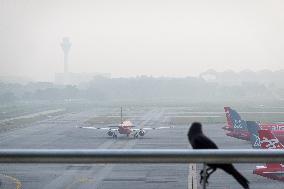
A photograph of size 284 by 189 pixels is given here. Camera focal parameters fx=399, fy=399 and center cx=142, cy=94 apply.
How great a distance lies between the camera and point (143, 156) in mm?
1120

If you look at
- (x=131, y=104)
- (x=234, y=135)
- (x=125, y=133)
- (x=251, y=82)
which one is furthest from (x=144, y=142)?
(x=251, y=82)

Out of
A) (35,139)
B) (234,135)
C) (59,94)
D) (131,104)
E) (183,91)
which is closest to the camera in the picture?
(35,139)

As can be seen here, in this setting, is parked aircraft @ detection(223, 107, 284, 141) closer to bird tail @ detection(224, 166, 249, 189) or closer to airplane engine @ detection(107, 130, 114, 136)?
airplane engine @ detection(107, 130, 114, 136)

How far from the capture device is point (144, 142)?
1619 cm

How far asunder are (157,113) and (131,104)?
8.34 ft

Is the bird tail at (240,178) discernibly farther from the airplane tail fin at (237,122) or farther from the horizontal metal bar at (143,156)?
the airplane tail fin at (237,122)

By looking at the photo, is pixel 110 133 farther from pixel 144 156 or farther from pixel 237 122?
pixel 144 156

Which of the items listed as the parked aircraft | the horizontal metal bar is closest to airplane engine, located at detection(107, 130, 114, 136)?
the parked aircraft

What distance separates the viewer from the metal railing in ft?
3.60

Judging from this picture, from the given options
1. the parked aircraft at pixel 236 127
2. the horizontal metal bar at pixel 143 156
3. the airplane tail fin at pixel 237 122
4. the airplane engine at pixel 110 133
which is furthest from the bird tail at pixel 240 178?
Answer: the airplane tail fin at pixel 237 122

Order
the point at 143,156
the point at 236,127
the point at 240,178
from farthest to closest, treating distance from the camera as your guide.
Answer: the point at 236,127
the point at 143,156
the point at 240,178

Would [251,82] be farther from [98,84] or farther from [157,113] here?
[98,84]

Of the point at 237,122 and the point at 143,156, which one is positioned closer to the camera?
the point at 143,156

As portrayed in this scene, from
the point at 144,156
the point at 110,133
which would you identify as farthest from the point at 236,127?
the point at 144,156
